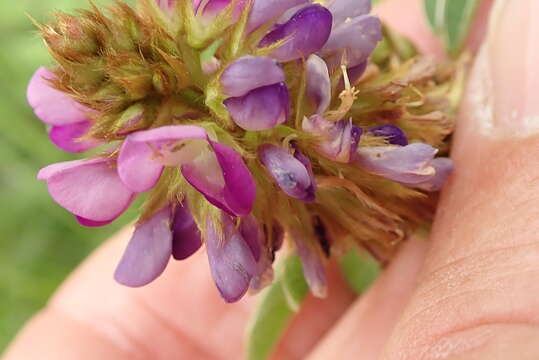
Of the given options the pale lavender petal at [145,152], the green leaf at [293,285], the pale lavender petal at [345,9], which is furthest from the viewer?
the green leaf at [293,285]

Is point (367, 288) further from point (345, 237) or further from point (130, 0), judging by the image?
point (130, 0)

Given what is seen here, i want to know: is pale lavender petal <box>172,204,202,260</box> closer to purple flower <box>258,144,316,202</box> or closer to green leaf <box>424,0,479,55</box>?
purple flower <box>258,144,316,202</box>

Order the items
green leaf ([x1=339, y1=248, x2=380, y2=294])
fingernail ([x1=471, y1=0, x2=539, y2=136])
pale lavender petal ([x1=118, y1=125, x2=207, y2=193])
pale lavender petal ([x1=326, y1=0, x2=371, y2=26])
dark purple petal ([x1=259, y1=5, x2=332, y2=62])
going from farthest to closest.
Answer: green leaf ([x1=339, y1=248, x2=380, y2=294]) → fingernail ([x1=471, y1=0, x2=539, y2=136]) → pale lavender petal ([x1=326, y1=0, x2=371, y2=26]) → dark purple petal ([x1=259, y1=5, x2=332, y2=62]) → pale lavender petal ([x1=118, y1=125, x2=207, y2=193])

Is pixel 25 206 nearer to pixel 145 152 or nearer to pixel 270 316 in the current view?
pixel 270 316

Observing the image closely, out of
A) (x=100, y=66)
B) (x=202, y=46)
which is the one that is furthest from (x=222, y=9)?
(x=100, y=66)

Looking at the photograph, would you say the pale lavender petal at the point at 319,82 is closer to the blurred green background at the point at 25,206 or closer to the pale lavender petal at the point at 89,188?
the pale lavender petal at the point at 89,188

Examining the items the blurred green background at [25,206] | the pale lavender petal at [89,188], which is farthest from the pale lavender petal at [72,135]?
the blurred green background at [25,206]

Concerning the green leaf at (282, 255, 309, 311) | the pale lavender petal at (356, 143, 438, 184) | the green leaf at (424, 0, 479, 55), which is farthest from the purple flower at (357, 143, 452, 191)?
the green leaf at (424, 0, 479, 55)
